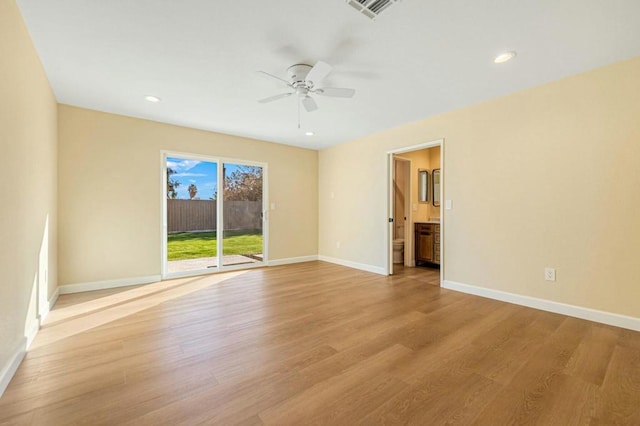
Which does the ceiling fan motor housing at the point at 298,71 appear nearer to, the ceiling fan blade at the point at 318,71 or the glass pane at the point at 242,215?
the ceiling fan blade at the point at 318,71

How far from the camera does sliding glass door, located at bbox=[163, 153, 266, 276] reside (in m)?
4.56

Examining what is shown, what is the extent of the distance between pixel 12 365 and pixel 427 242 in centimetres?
560

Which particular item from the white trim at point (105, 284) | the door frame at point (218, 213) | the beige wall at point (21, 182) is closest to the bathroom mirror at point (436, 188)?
the door frame at point (218, 213)

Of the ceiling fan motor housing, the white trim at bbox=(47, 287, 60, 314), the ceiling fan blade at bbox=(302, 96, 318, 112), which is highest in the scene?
the ceiling fan motor housing

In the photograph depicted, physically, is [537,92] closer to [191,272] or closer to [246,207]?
[246,207]

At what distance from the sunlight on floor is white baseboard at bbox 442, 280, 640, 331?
12.3ft

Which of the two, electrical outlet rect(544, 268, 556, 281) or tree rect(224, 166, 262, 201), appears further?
tree rect(224, 166, 262, 201)

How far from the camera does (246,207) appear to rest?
534cm

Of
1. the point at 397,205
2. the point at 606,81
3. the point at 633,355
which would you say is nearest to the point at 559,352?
the point at 633,355

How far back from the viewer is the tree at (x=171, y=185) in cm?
450

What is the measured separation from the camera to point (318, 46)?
7.69 ft

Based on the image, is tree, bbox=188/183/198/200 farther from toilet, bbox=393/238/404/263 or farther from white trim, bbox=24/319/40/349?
toilet, bbox=393/238/404/263

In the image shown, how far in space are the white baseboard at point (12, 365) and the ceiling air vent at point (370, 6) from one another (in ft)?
10.9

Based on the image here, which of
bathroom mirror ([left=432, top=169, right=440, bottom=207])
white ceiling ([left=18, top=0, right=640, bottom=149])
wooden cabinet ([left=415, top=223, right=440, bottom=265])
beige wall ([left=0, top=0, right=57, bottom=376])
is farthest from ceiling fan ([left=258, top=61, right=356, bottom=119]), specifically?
bathroom mirror ([left=432, top=169, right=440, bottom=207])
